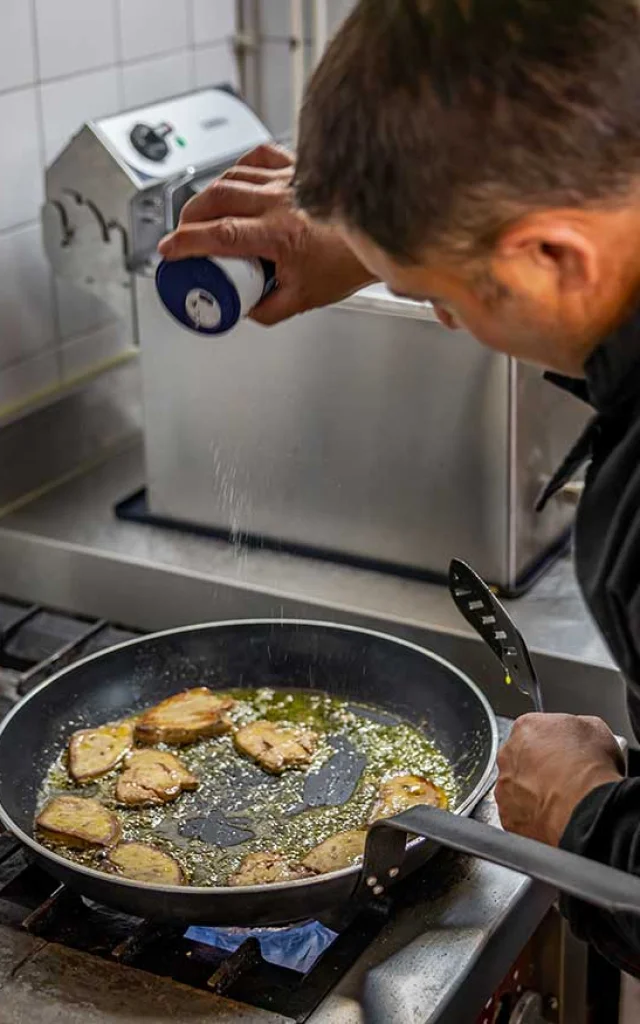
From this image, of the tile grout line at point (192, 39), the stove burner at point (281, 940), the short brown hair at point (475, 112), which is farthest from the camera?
the tile grout line at point (192, 39)

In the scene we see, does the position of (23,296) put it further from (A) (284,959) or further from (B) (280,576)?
(A) (284,959)

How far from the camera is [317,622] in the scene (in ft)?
4.71

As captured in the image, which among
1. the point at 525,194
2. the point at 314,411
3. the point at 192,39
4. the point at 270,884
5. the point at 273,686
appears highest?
the point at 525,194

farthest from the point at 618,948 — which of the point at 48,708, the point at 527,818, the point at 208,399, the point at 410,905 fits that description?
the point at 208,399

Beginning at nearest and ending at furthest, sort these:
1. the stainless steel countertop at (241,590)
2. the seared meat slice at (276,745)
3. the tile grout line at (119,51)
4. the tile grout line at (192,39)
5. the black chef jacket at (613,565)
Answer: the black chef jacket at (613,565)
the seared meat slice at (276,745)
the stainless steel countertop at (241,590)
the tile grout line at (119,51)
the tile grout line at (192,39)

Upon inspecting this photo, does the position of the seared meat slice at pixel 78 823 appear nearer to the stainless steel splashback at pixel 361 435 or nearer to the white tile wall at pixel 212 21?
the stainless steel splashback at pixel 361 435

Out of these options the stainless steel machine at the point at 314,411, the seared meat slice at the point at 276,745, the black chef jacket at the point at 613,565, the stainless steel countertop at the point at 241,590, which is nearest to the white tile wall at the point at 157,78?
the stainless steel machine at the point at 314,411

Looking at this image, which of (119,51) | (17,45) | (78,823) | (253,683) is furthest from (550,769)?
(119,51)

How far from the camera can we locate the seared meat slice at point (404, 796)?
1205 millimetres

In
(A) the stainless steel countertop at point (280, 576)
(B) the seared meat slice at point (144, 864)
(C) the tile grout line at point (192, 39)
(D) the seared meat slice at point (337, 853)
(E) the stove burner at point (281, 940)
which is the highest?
(C) the tile grout line at point (192, 39)

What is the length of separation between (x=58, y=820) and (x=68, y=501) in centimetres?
66

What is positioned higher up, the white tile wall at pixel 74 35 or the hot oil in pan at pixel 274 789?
the white tile wall at pixel 74 35

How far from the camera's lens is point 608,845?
0.88 meters

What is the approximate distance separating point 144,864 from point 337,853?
0.16 metres
